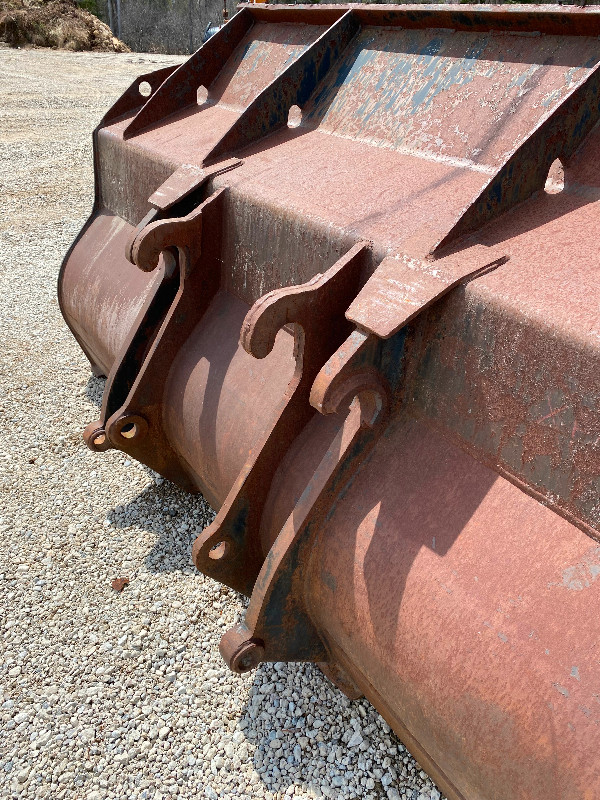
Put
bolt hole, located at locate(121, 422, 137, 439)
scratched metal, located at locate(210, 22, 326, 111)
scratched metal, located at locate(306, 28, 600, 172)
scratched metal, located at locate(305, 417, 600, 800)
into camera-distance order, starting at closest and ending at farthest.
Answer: scratched metal, located at locate(305, 417, 600, 800) → scratched metal, located at locate(306, 28, 600, 172) → bolt hole, located at locate(121, 422, 137, 439) → scratched metal, located at locate(210, 22, 326, 111)

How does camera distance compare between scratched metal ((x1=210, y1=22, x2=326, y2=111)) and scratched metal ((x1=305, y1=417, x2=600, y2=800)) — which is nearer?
scratched metal ((x1=305, y1=417, x2=600, y2=800))

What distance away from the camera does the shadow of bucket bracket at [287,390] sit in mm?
1774

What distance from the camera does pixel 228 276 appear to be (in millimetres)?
2652

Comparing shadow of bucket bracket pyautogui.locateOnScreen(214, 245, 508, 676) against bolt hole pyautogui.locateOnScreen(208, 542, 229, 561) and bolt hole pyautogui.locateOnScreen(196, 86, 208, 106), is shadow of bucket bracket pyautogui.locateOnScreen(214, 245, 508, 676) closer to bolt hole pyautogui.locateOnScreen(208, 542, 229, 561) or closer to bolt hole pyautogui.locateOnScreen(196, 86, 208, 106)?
bolt hole pyautogui.locateOnScreen(208, 542, 229, 561)

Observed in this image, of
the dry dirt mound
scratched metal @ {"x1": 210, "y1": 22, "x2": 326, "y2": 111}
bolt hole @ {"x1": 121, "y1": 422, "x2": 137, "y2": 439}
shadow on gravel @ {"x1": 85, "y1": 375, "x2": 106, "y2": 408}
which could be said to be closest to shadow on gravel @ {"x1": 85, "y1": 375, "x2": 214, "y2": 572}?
bolt hole @ {"x1": 121, "y1": 422, "x2": 137, "y2": 439}

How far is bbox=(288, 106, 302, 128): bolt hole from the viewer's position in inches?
117

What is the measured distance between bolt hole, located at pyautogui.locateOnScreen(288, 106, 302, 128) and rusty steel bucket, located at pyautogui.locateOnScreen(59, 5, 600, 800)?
19 millimetres

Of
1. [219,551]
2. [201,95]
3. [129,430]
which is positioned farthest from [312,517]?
[201,95]

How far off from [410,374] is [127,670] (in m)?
1.59

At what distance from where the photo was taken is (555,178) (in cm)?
195

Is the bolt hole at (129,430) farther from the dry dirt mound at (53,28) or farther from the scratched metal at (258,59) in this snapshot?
the dry dirt mound at (53,28)

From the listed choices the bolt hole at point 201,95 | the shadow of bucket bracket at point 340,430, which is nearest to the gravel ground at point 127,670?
the shadow of bucket bracket at point 340,430

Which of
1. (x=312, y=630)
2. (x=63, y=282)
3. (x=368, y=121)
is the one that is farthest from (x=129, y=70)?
(x=312, y=630)

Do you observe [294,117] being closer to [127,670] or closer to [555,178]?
[555,178]
